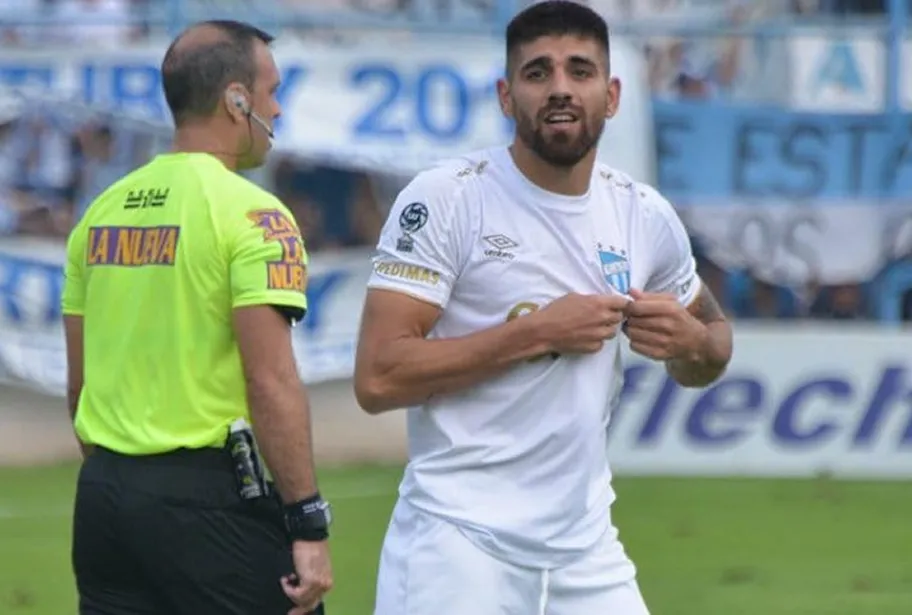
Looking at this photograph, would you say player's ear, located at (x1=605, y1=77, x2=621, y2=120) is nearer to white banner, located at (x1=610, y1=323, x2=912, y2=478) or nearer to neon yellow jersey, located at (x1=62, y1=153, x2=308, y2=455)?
neon yellow jersey, located at (x1=62, y1=153, x2=308, y2=455)

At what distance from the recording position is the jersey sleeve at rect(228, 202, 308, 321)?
457cm

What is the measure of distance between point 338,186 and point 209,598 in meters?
10.3

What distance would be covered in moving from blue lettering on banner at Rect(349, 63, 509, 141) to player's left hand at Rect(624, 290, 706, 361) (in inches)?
384

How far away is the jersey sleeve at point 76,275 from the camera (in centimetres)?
492

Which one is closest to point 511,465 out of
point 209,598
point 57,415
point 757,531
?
point 209,598

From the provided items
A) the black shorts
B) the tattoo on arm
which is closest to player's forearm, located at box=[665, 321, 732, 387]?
the tattoo on arm

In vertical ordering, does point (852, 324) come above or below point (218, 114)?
below

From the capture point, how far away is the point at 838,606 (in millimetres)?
8672

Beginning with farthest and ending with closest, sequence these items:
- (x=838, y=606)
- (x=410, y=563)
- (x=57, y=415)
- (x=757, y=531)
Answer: (x=57, y=415)
(x=757, y=531)
(x=838, y=606)
(x=410, y=563)

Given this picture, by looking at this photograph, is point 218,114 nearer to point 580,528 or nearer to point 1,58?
point 580,528

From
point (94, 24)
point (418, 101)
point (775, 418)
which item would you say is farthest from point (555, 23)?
point (94, 24)

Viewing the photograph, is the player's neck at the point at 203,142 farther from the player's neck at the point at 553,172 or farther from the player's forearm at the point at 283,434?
the player's neck at the point at 553,172

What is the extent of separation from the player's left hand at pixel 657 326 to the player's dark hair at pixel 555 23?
582 millimetres

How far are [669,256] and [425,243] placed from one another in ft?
2.18
